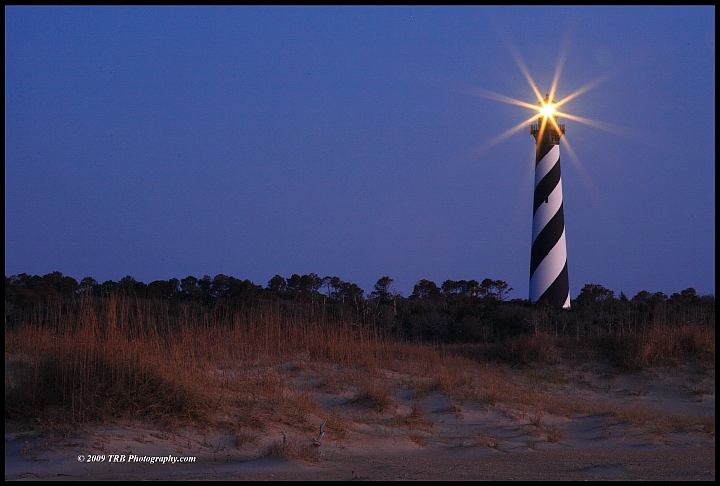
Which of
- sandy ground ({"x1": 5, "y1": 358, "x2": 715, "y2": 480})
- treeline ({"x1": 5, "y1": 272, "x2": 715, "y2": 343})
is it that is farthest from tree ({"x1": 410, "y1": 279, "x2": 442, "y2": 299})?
sandy ground ({"x1": 5, "y1": 358, "x2": 715, "y2": 480})

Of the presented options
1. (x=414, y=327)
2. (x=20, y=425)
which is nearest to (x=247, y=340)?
(x=20, y=425)

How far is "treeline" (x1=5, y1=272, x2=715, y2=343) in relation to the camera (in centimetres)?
1407

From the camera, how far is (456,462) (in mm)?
6398

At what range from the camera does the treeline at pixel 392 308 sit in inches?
554

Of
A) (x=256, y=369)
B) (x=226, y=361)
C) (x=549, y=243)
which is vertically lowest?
(x=256, y=369)

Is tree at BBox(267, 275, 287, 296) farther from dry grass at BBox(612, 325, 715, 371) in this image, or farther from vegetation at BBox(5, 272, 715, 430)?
dry grass at BBox(612, 325, 715, 371)

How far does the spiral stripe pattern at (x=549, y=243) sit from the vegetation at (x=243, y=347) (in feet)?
3.43

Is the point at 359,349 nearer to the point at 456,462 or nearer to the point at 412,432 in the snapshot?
the point at 412,432

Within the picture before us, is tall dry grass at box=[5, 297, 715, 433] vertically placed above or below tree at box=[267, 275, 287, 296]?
below

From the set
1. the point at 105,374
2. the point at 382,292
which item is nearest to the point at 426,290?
the point at 382,292

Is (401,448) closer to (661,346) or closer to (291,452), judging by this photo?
(291,452)

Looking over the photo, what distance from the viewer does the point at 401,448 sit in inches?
285

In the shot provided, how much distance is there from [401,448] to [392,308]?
11113 mm

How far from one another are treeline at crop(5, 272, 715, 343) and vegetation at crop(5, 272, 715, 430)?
2.4 inches
